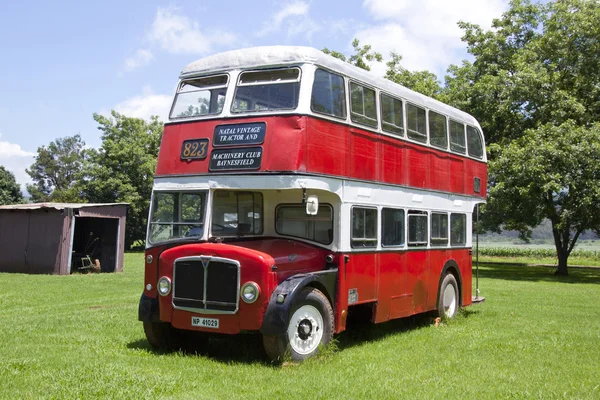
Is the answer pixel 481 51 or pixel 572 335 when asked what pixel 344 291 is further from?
pixel 481 51

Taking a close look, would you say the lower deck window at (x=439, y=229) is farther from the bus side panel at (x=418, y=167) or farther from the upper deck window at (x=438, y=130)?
the upper deck window at (x=438, y=130)

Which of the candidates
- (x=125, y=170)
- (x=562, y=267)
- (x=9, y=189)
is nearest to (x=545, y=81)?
(x=562, y=267)

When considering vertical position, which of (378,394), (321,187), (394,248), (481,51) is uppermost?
(481,51)

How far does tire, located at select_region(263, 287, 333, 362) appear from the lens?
9.26 m

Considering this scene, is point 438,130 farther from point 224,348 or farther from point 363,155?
point 224,348

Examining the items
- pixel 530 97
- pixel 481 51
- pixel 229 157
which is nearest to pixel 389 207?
pixel 229 157

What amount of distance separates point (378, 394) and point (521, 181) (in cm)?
2502

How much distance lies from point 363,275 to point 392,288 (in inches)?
46.8

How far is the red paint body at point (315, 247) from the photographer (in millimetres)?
9578

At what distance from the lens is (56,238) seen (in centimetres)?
2827

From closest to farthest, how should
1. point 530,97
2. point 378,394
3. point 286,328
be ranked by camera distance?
point 378,394, point 286,328, point 530,97

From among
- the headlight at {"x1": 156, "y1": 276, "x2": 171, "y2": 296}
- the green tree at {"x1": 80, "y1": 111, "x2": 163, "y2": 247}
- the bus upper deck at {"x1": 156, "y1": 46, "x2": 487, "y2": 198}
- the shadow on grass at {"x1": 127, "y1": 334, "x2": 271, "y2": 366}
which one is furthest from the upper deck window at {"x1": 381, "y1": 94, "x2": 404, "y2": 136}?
the green tree at {"x1": 80, "y1": 111, "x2": 163, "y2": 247}

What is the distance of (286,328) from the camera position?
9.19 m

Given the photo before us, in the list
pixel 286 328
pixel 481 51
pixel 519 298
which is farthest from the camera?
pixel 481 51
